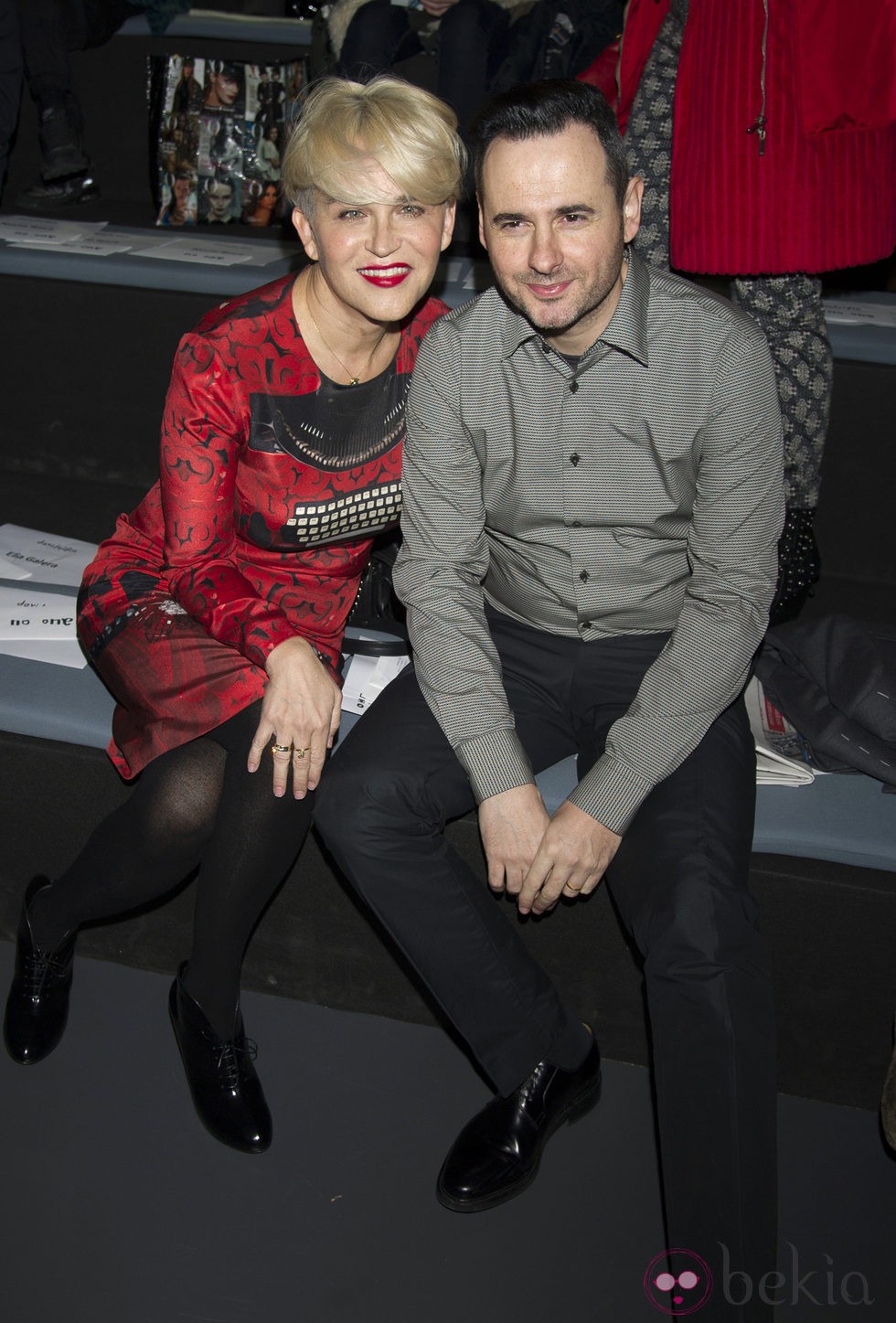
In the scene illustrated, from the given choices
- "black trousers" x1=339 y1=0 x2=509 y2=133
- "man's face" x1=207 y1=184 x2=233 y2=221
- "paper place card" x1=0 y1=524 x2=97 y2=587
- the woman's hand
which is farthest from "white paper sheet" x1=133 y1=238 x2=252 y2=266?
the woman's hand

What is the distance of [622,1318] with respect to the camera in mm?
1262

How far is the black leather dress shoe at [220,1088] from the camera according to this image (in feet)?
4.67

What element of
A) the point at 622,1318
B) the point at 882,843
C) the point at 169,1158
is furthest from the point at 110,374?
the point at 622,1318

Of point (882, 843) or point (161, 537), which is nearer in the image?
point (882, 843)

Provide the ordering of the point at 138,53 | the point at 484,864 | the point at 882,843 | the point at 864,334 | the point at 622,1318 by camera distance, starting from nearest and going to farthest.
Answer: the point at 622,1318
the point at 882,843
the point at 484,864
the point at 864,334
the point at 138,53

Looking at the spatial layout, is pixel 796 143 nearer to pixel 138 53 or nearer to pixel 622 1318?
pixel 622 1318

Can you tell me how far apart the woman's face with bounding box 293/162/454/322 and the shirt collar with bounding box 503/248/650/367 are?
0.13 metres

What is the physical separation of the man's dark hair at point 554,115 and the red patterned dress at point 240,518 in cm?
32

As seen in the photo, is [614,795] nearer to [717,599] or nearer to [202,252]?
[717,599]

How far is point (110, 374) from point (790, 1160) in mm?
1898

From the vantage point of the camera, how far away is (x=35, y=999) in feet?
5.08

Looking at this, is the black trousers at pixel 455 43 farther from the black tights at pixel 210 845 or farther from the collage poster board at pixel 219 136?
the black tights at pixel 210 845

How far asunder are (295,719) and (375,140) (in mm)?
653

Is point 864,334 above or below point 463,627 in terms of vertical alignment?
above
